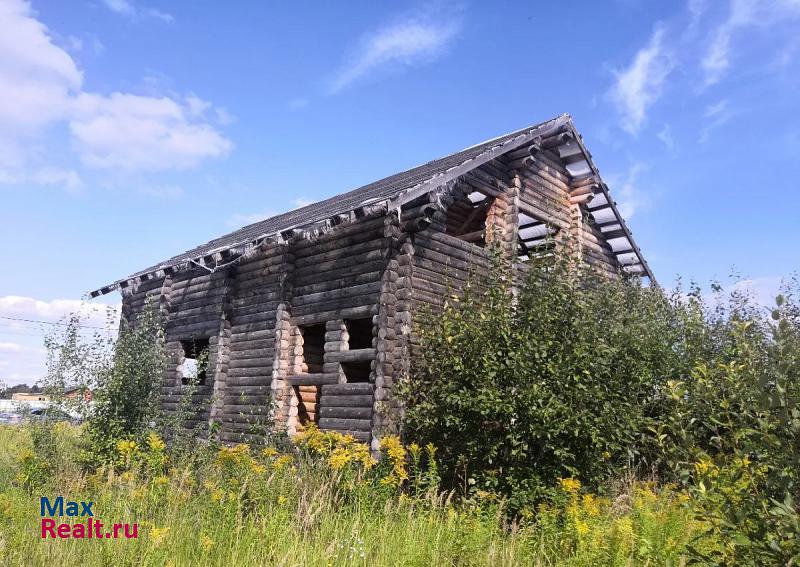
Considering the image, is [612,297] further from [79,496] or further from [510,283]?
[79,496]

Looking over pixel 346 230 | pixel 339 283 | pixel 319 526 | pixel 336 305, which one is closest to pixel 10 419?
pixel 336 305

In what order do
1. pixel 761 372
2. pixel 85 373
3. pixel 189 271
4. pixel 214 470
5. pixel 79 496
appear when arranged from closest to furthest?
pixel 761 372 < pixel 79 496 < pixel 214 470 < pixel 85 373 < pixel 189 271

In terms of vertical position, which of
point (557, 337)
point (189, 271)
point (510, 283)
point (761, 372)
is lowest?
point (761, 372)

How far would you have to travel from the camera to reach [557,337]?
8320mm

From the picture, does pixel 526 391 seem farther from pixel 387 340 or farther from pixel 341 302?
pixel 341 302

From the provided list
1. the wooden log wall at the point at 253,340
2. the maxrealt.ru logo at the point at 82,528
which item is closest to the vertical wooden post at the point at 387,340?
the wooden log wall at the point at 253,340

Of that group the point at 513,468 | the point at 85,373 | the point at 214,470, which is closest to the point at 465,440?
the point at 513,468

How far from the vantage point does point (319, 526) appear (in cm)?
601

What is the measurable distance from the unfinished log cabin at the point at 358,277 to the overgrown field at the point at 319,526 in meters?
3.27

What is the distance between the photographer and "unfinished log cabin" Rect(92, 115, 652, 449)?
34.3ft

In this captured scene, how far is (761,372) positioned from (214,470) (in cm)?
655

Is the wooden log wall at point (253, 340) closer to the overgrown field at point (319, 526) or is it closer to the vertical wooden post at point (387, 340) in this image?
the vertical wooden post at point (387, 340)

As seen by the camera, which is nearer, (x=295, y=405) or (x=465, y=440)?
(x=465, y=440)

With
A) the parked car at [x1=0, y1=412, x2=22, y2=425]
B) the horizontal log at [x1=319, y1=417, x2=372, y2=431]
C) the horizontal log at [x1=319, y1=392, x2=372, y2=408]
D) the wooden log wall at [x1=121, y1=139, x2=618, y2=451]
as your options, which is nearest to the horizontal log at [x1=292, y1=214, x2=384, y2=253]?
the wooden log wall at [x1=121, y1=139, x2=618, y2=451]
